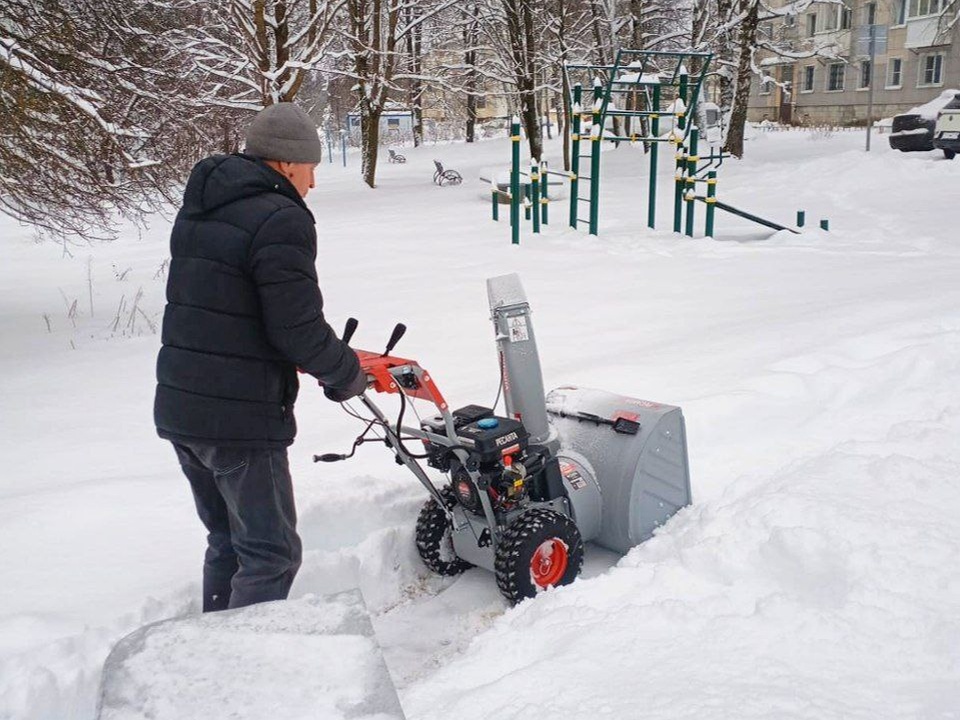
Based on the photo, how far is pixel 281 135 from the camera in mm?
2604

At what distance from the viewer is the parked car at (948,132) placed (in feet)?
53.5

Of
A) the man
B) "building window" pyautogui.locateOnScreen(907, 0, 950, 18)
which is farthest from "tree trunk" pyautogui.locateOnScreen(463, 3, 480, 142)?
the man

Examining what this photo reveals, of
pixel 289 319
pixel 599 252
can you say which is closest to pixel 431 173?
pixel 599 252

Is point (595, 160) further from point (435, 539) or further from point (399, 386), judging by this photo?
point (399, 386)

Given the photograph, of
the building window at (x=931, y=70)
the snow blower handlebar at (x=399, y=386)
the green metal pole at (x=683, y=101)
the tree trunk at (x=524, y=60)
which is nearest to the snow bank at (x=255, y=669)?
the snow blower handlebar at (x=399, y=386)

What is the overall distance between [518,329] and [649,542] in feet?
3.40

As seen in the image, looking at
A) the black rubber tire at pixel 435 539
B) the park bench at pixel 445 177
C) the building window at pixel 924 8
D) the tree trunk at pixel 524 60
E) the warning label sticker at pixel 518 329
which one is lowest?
the black rubber tire at pixel 435 539

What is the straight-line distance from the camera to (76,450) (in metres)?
4.74

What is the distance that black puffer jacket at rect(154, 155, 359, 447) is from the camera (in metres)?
2.48

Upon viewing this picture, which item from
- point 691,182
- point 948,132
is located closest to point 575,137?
point 691,182

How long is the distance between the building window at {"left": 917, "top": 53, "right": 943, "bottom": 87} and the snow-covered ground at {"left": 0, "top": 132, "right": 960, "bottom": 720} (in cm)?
3057

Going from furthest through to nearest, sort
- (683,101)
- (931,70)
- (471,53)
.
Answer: (931,70) < (471,53) < (683,101)

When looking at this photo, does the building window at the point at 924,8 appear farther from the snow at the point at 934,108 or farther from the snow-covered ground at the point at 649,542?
the snow-covered ground at the point at 649,542

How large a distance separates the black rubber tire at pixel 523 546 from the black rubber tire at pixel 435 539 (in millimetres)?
472
